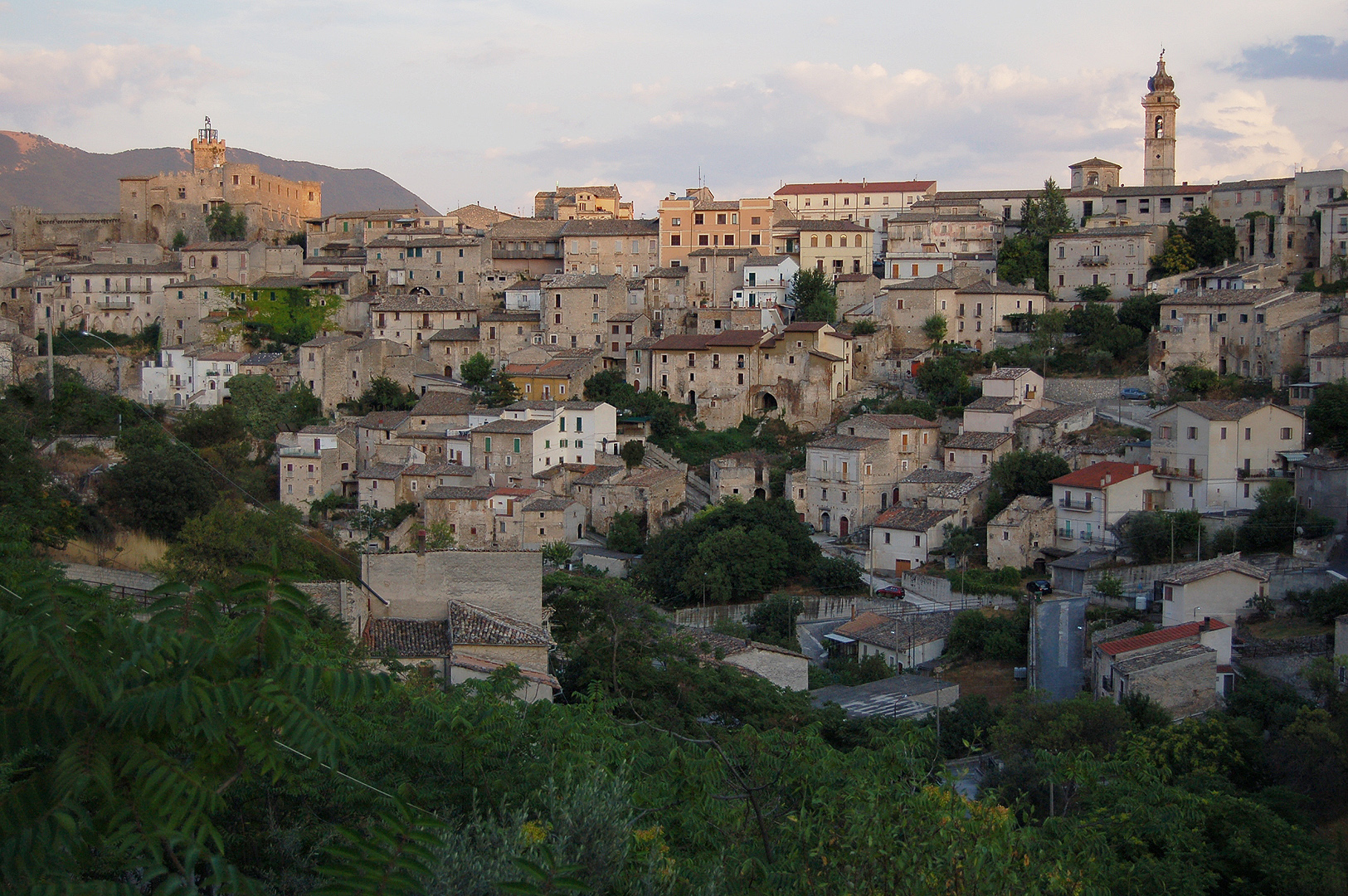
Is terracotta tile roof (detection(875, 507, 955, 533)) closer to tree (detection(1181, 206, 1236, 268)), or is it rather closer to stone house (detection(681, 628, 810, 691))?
stone house (detection(681, 628, 810, 691))

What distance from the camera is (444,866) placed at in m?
5.01

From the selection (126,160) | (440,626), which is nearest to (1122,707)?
(440,626)

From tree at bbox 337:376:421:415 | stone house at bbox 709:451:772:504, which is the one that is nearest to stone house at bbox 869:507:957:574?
stone house at bbox 709:451:772:504

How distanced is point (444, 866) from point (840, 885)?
74.0 inches

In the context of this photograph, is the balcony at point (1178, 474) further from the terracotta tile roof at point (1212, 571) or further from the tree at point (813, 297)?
the tree at point (813, 297)

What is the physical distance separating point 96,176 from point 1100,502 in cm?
9063

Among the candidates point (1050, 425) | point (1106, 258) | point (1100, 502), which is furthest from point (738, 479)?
point (1106, 258)

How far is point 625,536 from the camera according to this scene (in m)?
36.9

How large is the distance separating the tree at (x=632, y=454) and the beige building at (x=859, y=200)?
19.9 m

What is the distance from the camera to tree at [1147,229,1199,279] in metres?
46.2

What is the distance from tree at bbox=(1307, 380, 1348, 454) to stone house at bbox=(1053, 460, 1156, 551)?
4.77m

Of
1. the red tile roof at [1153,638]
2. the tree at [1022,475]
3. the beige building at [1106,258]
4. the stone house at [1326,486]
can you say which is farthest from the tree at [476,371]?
the red tile roof at [1153,638]

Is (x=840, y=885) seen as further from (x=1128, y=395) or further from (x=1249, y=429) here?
(x=1128, y=395)

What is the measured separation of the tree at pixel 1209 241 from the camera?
4641 cm
